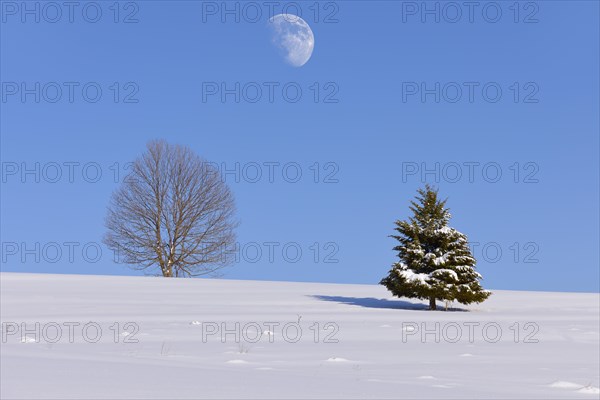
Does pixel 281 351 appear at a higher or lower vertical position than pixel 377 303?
higher

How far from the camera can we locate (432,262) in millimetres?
24484

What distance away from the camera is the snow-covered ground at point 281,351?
23.2ft

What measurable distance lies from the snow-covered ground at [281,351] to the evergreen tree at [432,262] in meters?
1.46

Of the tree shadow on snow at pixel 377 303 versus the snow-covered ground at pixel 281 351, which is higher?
the snow-covered ground at pixel 281 351

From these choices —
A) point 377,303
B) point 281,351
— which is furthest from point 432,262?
point 281,351

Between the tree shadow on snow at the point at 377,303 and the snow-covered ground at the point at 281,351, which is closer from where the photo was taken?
the snow-covered ground at the point at 281,351

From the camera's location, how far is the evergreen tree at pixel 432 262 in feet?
78.4

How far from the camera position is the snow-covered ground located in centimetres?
709

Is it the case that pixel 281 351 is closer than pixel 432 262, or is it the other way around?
pixel 281 351

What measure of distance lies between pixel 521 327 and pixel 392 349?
6.78 m

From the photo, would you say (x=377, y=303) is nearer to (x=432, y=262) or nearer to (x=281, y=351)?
(x=432, y=262)

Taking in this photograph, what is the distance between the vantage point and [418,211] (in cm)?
2581

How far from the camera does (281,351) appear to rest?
11.1 metres

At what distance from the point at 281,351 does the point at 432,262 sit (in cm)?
1436
